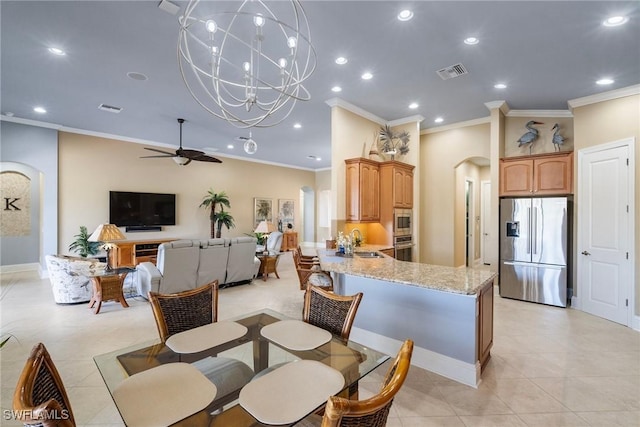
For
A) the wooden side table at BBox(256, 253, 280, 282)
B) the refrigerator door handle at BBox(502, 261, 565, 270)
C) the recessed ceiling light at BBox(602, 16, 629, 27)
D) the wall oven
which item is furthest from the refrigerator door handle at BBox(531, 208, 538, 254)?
the wooden side table at BBox(256, 253, 280, 282)

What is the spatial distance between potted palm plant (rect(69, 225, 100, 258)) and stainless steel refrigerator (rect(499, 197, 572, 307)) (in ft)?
26.7

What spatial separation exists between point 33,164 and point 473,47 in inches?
321

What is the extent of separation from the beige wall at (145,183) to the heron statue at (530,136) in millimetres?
7591

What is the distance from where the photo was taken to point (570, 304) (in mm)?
4598

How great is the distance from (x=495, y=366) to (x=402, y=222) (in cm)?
311

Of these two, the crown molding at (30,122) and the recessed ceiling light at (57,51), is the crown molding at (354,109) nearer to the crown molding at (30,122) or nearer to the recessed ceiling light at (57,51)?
the recessed ceiling light at (57,51)

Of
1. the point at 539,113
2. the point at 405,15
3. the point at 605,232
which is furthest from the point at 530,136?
the point at 405,15

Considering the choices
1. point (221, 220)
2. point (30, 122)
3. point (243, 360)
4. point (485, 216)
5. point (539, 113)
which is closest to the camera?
point (243, 360)

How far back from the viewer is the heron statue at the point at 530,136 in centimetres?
505

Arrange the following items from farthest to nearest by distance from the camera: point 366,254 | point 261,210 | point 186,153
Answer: point 261,210, point 186,153, point 366,254

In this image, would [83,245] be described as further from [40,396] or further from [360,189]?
[40,396]

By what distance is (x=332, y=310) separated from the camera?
2.05 m

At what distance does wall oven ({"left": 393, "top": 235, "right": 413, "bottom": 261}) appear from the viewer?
213 inches

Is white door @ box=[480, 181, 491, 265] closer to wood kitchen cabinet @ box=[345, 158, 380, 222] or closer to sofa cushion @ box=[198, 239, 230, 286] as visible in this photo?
wood kitchen cabinet @ box=[345, 158, 380, 222]
